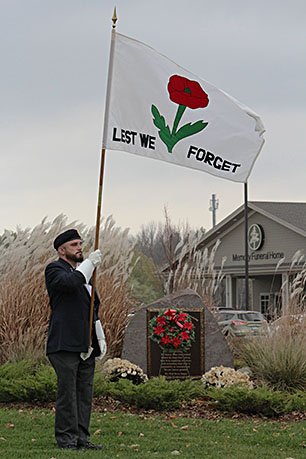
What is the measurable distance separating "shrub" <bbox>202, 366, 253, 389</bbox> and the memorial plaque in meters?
0.76

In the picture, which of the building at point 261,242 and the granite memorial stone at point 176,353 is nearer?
the granite memorial stone at point 176,353

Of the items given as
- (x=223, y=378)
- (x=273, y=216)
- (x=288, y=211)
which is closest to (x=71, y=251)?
(x=223, y=378)

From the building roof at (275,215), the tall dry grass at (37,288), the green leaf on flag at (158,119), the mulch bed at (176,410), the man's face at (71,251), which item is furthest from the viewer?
the building roof at (275,215)

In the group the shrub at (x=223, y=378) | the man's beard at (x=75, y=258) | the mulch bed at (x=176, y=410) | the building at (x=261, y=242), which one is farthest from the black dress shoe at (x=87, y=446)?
the building at (x=261, y=242)

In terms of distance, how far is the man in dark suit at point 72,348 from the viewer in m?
6.80

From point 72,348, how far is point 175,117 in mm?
3070

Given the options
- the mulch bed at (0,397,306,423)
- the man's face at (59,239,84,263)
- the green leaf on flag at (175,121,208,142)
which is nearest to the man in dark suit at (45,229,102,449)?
the man's face at (59,239,84,263)

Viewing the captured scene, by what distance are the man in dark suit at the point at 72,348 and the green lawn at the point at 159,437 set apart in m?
0.27

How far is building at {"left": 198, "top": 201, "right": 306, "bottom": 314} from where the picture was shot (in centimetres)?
3403

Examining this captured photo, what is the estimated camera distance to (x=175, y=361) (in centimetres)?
1124

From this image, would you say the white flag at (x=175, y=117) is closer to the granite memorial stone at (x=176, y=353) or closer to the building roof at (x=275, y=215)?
the granite memorial stone at (x=176, y=353)

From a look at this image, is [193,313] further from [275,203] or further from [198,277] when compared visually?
[275,203]

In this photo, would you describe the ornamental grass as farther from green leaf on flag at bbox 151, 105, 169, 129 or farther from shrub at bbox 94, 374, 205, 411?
green leaf on flag at bbox 151, 105, 169, 129

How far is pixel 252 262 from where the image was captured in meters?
35.7
